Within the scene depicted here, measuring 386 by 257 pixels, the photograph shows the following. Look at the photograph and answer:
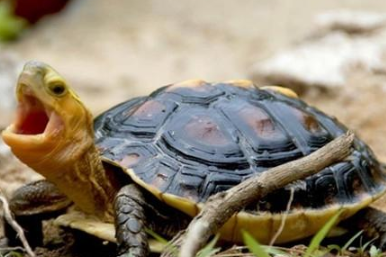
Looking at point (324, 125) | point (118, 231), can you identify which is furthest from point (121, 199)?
point (324, 125)

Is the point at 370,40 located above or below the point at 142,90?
above

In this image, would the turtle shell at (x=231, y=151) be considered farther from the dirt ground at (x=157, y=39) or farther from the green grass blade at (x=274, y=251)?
the dirt ground at (x=157, y=39)

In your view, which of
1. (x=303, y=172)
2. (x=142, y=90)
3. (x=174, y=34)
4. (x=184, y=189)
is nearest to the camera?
(x=303, y=172)

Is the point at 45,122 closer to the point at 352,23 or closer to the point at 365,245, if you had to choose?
the point at 365,245

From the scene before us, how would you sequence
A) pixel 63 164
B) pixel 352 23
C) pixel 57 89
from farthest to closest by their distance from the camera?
pixel 352 23 < pixel 63 164 < pixel 57 89

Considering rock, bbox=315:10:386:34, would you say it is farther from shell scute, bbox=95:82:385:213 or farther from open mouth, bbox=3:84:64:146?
open mouth, bbox=3:84:64:146

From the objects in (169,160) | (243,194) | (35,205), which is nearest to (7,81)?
(35,205)

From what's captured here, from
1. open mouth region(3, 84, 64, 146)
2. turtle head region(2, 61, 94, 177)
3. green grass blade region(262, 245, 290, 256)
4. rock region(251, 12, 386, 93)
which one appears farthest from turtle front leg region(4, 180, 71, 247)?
rock region(251, 12, 386, 93)

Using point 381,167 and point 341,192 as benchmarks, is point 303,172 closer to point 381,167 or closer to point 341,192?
point 341,192
